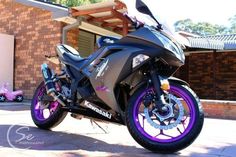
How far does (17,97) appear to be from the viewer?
10.2 metres

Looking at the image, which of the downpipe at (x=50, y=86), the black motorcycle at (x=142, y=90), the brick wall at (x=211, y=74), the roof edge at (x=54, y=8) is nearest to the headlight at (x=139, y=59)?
the black motorcycle at (x=142, y=90)

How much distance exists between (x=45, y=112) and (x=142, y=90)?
1.88m

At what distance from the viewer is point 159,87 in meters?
3.45

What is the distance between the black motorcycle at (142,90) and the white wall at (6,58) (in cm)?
747

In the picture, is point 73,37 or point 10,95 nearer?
point 10,95

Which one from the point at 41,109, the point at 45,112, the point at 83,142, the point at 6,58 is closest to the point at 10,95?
the point at 6,58

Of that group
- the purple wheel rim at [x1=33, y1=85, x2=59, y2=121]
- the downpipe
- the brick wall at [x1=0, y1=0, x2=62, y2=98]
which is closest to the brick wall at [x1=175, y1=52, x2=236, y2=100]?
the brick wall at [x1=0, y1=0, x2=62, y2=98]

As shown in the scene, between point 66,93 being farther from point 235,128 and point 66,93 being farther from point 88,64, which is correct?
point 235,128

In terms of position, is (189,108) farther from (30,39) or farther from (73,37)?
(30,39)

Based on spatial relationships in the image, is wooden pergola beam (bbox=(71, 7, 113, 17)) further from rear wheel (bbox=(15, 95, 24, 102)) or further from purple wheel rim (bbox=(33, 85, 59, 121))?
purple wheel rim (bbox=(33, 85, 59, 121))

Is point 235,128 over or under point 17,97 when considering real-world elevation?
over

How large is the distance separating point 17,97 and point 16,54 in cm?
171

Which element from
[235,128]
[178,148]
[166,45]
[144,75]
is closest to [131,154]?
[178,148]

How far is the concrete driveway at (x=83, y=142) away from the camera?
3367mm
